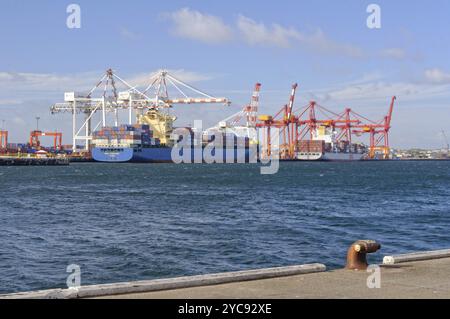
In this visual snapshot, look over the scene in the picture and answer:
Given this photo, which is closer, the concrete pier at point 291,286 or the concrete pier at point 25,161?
the concrete pier at point 291,286

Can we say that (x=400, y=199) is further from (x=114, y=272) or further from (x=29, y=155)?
(x=29, y=155)

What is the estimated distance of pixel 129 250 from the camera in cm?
1936

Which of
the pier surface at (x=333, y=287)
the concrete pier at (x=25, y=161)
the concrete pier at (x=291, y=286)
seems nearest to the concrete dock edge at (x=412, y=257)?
the concrete pier at (x=291, y=286)

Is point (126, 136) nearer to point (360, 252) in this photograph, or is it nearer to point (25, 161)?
point (25, 161)

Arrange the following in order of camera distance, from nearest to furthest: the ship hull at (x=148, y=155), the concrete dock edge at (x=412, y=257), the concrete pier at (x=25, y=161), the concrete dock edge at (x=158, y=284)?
the concrete dock edge at (x=158, y=284) < the concrete dock edge at (x=412, y=257) < the concrete pier at (x=25, y=161) < the ship hull at (x=148, y=155)

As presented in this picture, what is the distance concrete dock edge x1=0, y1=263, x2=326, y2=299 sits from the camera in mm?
7492

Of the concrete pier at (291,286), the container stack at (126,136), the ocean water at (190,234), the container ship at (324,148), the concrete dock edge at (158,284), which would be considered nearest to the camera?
the concrete dock edge at (158,284)

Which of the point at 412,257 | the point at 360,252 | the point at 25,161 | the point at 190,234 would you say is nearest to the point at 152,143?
the point at 25,161

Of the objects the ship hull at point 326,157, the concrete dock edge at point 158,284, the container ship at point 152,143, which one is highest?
the container ship at point 152,143

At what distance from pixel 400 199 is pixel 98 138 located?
10045 centimetres

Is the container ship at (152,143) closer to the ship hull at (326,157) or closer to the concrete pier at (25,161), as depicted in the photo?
the concrete pier at (25,161)

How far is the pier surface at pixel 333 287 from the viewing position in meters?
7.76
